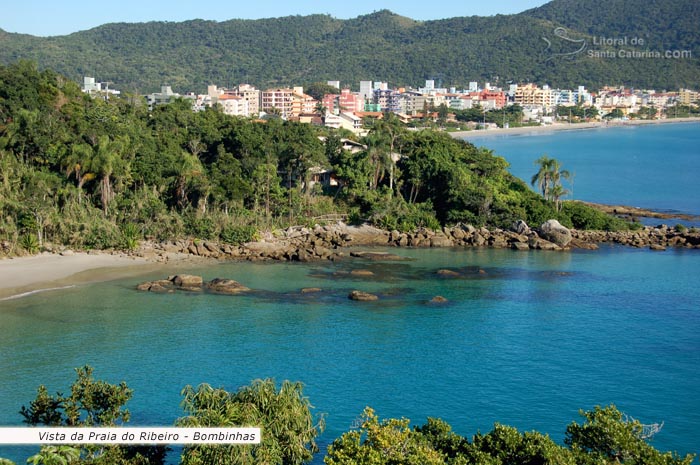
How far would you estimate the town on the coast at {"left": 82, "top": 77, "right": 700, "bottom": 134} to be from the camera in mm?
105312

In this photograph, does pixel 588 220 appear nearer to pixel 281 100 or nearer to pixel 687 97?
pixel 281 100

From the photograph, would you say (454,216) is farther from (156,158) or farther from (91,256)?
(91,256)

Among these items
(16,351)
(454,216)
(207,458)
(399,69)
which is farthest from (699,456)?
(399,69)

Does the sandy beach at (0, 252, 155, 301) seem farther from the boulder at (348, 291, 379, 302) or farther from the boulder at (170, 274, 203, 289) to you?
the boulder at (348, 291, 379, 302)

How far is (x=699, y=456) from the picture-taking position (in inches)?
731

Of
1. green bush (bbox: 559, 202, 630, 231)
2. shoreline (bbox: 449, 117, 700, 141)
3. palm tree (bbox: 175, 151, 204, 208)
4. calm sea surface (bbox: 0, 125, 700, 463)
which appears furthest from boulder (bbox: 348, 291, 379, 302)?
shoreline (bbox: 449, 117, 700, 141)

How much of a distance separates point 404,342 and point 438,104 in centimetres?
11846

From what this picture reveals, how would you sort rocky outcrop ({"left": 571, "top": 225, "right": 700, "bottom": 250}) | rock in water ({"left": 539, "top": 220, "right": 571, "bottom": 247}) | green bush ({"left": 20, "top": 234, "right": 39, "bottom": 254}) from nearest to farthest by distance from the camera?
1. green bush ({"left": 20, "top": 234, "right": 39, "bottom": 254})
2. rock in water ({"left": 539, "top": 220, "right": 571, "bottom": 247})
3. rocky outcrop ({"left": 571, "top": 225, "right": 700, "bottom": 250})

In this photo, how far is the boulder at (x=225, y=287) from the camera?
31.6 meters

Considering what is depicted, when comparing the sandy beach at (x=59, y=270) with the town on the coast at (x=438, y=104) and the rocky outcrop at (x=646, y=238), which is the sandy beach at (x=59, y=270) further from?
the town on the coast at (x=438, y=104)

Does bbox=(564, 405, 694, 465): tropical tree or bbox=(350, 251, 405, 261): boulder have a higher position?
bbox=(564, 405, 694, 465): tropical tree

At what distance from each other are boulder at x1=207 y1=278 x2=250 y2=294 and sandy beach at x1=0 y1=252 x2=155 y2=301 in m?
4.49
